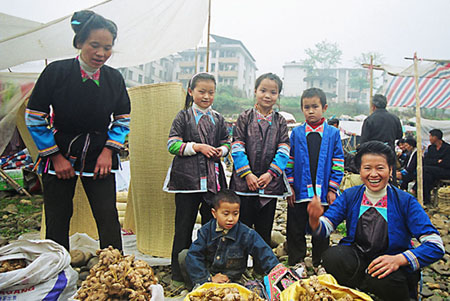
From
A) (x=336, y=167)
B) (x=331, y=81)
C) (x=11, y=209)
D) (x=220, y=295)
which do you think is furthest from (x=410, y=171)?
(x=331, y=81)

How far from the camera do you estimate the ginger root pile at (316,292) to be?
1562 mm

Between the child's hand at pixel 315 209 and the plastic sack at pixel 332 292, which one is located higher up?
the child's hand at pixel 315 209

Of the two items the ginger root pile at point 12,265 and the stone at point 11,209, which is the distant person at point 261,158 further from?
the stone at point 11,209

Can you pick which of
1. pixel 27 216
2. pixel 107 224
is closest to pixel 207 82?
pixel 107 224

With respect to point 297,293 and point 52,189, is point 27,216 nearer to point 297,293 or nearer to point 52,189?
point 52,189

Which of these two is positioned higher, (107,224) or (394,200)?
(394,200)

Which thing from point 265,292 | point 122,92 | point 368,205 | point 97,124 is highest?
point 122,92

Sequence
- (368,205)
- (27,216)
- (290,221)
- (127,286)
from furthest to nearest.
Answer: (27,216), (290,221), (368,205), (127,286)

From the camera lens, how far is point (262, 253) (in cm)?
212

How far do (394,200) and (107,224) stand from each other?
200 centimetres

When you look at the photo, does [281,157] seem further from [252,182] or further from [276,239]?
[276,239]

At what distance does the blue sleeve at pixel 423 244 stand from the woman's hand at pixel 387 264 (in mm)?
40

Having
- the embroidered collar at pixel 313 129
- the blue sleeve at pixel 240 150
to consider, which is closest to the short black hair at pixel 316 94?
the embroidered collar at pixel 313 129

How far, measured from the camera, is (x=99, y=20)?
1.99 metres
